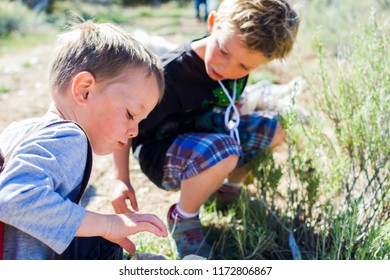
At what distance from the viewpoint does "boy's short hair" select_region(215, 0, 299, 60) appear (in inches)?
83.0

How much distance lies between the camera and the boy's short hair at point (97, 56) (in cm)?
158

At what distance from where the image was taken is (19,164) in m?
1.30

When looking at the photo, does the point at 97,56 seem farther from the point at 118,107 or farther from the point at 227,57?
the point at 227,57

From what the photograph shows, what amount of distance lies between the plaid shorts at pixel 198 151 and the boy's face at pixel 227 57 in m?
0.30

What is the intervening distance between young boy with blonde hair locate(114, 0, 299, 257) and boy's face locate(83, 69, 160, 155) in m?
0.55

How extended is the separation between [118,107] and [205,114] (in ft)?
3.32

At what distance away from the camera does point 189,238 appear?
7.14 feet

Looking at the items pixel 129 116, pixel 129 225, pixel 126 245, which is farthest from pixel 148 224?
pixel 129 116

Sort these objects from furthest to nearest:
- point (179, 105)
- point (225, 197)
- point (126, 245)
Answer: point (225, 197) → point (179, 105) → point (126, 245)

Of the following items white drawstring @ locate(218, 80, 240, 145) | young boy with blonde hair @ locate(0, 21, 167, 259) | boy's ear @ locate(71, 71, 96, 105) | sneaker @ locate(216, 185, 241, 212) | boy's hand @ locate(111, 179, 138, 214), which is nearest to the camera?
young boy with blonde hair @ locate(0, 21, 167, 259)

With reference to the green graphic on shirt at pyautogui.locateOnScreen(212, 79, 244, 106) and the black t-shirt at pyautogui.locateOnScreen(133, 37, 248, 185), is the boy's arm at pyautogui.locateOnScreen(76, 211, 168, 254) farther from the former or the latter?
the green graphic on shirt at pyautogui.locateOnScreen(212, 79, 244, 106)

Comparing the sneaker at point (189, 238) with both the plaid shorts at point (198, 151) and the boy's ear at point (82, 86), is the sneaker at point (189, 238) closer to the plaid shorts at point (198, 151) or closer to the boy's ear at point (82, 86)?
the plaid shorts at point (198, 151)

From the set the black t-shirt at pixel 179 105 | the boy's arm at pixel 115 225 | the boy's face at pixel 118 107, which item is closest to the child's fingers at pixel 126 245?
the boy's arm at pixel 115 225

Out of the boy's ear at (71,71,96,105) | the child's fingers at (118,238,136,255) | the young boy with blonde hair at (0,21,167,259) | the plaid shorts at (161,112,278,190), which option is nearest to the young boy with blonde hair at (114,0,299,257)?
the plaid shorts at (161,112,278,190)
